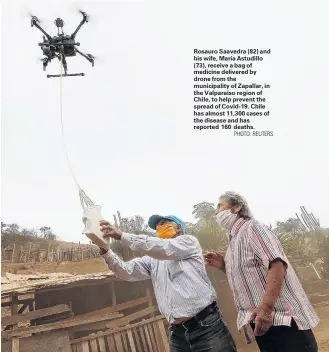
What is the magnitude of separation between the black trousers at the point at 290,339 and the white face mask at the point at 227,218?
39 cm

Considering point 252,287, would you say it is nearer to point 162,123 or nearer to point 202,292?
point 202,292

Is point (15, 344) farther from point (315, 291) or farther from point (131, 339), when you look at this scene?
point (315, 291)

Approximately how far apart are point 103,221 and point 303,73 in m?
1.64

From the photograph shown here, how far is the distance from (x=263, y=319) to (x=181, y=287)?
12.8 inches

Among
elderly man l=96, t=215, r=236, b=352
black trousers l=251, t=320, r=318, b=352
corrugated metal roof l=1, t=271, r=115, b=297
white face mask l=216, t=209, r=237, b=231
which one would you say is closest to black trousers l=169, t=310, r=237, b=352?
elderly man l=96, t=215, r=236, b=352

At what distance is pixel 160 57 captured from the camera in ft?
7.76

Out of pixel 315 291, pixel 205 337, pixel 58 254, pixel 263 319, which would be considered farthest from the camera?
pixel 58 254

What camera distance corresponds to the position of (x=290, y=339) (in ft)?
3.73

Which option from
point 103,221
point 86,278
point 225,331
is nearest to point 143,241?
point 103,221

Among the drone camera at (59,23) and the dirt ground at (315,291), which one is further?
the dirt ground at (315,291)

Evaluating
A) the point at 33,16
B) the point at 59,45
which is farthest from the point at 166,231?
the point at 33,16

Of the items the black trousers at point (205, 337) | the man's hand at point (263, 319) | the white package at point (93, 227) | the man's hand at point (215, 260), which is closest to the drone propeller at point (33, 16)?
the white package at point (93, 227)

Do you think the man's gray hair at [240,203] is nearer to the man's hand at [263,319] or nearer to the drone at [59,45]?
the man's hand at [263,319]

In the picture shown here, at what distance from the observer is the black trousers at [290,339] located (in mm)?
1130
